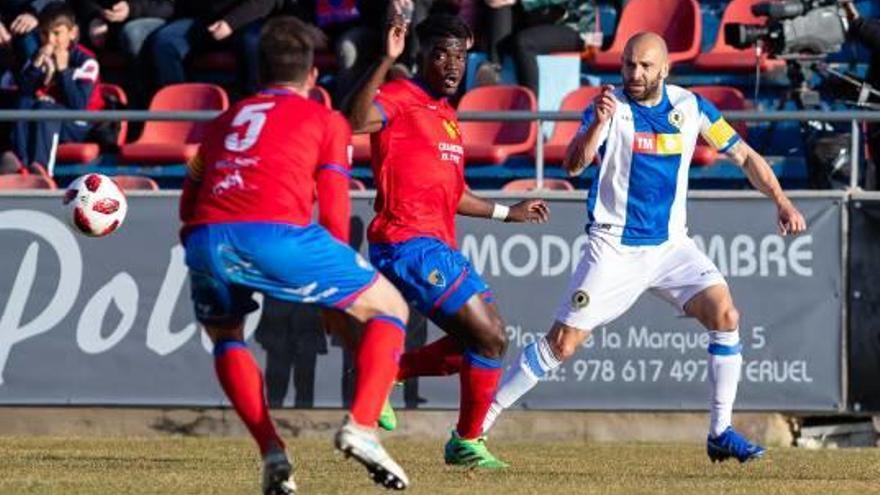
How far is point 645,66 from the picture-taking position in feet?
37.7

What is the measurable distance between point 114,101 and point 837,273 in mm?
7022

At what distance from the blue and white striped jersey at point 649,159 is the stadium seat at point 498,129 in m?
5.41

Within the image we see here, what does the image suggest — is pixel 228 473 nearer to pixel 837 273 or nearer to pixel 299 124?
pixel 299 124

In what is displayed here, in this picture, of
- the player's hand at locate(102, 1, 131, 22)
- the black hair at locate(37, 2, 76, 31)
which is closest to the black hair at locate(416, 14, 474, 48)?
the black hair at locate(37, 2, 76, 31)

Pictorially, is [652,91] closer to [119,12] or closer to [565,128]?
[565,128]

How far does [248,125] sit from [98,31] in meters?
11.0

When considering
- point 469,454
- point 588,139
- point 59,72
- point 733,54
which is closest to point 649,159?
point 588,139

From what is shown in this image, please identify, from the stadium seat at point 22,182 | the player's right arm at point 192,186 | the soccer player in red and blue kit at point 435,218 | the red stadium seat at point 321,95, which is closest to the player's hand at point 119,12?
the red stadium seat at point 321,95

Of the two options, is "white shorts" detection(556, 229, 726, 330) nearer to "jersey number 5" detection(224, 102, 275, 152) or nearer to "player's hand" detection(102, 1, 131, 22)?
"jersey number 5" detection(224, 102, 275, 152)

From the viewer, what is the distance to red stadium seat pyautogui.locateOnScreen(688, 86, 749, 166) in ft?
56.7

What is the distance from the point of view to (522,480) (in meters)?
10.6

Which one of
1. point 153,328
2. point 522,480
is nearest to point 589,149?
point 522,480

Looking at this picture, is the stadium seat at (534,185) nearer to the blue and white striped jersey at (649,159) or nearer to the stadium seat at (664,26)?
the stadium seat at (664,26)

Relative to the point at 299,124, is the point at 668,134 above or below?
below
